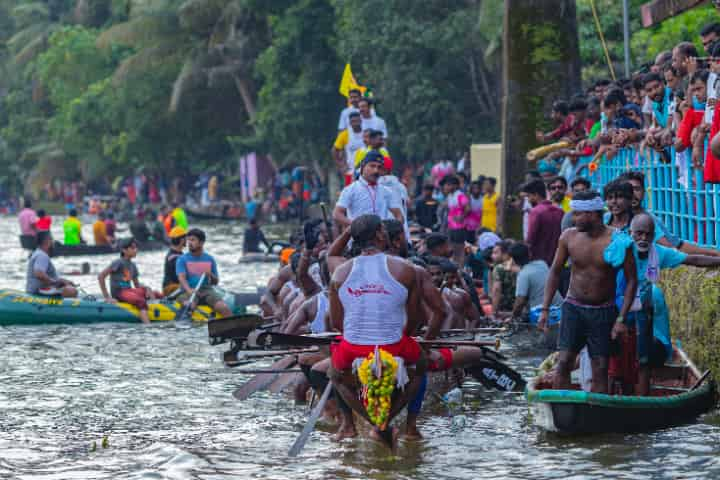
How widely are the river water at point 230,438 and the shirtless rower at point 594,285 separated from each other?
0.66 metres

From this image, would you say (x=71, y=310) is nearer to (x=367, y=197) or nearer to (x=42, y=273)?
(x=42, y=273)

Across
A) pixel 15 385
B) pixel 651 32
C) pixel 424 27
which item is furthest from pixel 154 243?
pixel 15 385

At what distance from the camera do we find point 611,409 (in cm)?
A: 963

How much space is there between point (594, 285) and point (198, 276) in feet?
33.7

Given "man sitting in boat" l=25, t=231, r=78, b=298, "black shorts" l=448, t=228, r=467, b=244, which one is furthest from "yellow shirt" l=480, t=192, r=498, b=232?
"man sitting in boat" l=25, t=231, r=78, b=298

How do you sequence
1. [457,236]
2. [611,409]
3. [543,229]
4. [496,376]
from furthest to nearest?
[457,236], [543,229], [496,376], [611,409]

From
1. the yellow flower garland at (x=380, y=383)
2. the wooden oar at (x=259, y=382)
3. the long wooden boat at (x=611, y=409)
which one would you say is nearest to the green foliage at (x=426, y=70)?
the wooden oar at (x=259, y=382)

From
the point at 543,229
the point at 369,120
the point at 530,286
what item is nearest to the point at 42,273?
the point at 369,120

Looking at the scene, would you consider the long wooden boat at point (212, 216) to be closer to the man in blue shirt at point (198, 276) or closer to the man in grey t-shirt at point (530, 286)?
the man in blue shirt at point (198, 276)

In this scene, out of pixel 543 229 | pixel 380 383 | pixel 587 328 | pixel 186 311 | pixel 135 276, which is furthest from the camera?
pixel 135 276

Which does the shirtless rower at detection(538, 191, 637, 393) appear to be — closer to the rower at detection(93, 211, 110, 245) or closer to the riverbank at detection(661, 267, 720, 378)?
the riverbank at detection(661, 267, 720, 378)

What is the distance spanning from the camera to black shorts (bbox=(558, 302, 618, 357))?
32.4 feet

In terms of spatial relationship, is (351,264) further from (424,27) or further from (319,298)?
(424,27)

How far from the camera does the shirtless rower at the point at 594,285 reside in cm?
977
